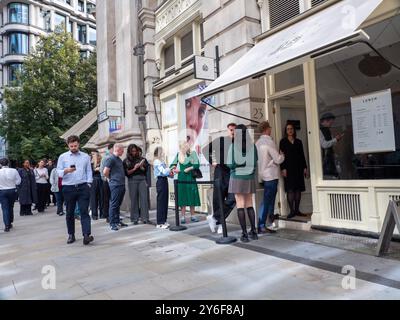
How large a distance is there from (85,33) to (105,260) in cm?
4810

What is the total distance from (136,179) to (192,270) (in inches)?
161

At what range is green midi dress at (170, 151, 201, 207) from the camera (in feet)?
25.6

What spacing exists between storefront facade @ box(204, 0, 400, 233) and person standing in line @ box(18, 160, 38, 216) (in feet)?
29.5

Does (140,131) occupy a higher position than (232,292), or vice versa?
(140,131)

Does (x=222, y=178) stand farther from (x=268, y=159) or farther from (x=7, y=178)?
(x=7, y=178)

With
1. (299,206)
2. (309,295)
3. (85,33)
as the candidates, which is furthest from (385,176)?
(85,33)

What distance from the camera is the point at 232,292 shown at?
3580 millimetres

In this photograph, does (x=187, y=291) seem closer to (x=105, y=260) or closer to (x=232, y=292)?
(x=232, y=292)

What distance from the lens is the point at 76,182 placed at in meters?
6.36

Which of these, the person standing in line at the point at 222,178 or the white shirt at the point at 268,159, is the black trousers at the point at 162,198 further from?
the white shirt at the point at 268,159

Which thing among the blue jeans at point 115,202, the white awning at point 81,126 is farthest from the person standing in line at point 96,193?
the white awning at point 81,126

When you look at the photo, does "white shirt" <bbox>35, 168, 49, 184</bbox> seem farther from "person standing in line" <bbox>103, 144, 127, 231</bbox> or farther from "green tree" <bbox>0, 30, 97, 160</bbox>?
"green tree" <bbox>0, 30, 97, 160</bbox>

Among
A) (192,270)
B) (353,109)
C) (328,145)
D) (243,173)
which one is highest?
(353,109)

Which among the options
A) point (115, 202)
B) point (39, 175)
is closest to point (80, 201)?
point (115, 202)
